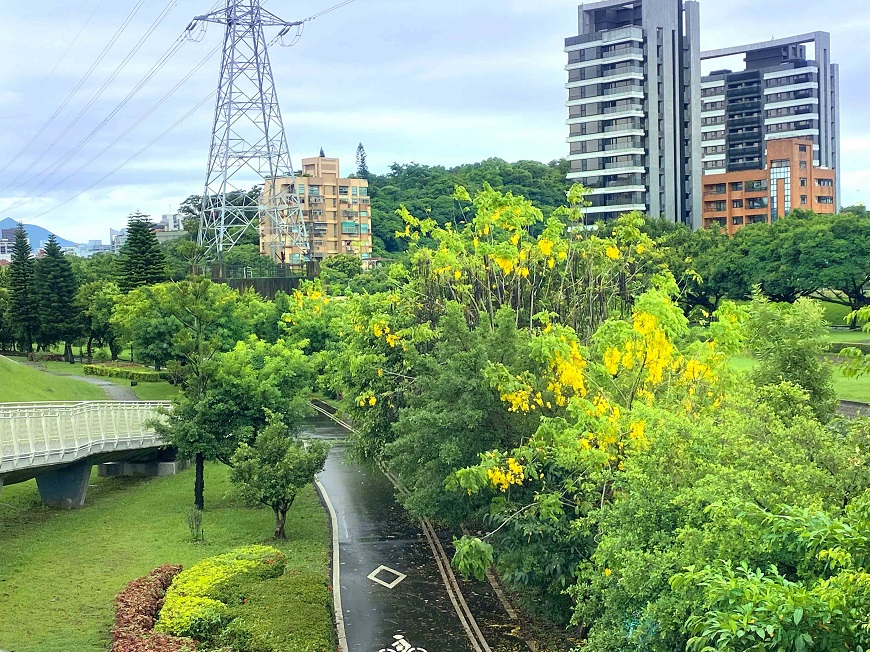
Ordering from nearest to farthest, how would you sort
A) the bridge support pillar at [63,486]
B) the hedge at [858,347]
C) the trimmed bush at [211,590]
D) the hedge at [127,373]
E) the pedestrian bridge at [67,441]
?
the hedge at [858,347] → the trimmed bush at [211,590] → the pedestrian bridge at [67,441] → the bridge support pillar at [63,486] → the hedge at [127,373]

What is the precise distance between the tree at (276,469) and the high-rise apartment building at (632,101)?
44085mm

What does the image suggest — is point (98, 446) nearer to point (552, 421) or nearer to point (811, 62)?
point (552, 421)

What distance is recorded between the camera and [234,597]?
1658 cm

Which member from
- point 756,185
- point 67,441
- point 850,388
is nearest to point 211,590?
point 67,441

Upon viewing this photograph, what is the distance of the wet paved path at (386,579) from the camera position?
16500 mm

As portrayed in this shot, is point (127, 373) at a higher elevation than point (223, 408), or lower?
lower

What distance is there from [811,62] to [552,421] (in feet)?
274

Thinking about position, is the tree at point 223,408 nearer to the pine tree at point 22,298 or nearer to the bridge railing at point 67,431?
the bridge railing at point 67,431

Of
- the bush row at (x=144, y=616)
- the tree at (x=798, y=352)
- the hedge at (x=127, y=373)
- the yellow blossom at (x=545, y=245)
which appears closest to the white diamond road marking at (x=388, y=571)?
the bush row at (x=144, y=616)

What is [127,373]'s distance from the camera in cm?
5262

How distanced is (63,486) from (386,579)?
1141 centimetres

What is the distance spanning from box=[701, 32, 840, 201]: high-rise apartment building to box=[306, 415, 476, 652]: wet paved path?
70.4 metres

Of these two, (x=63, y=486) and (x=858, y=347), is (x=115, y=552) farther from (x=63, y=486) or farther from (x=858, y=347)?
(x=858, y=347)

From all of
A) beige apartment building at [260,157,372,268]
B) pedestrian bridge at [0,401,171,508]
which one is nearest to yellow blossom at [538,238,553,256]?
pedestrian bridge at [0,401,171,508]
